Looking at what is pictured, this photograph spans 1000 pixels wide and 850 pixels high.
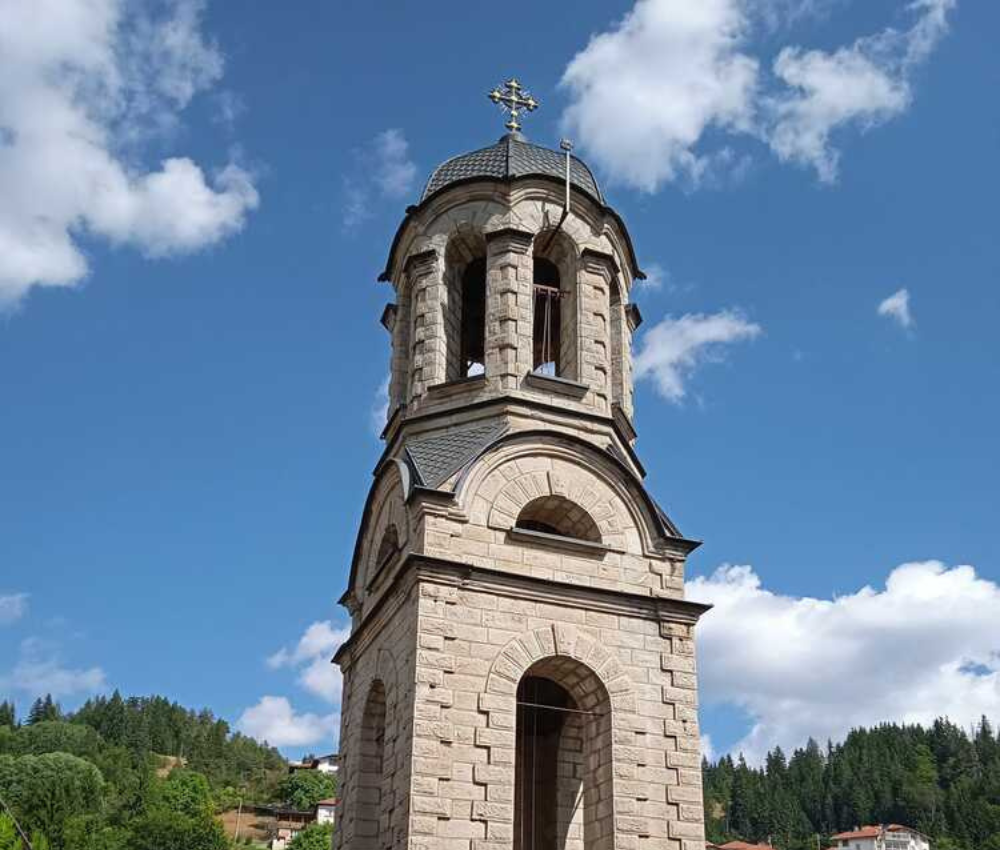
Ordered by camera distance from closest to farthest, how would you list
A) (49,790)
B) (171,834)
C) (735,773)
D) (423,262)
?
(423,262) → (171,834) → (49,790) → (735,773)

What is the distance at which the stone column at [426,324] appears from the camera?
1972cm

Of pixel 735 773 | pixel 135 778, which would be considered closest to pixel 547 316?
pixel 135 778

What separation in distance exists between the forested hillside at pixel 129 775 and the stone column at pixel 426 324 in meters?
16.2

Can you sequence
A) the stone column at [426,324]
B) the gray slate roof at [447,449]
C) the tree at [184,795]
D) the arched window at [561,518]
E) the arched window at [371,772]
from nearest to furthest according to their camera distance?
the arched window at [371,772] < the gray slate roof at [447,449] < the arched window at [561,518] < the stone column at [426,324] < the tree at [184,795]

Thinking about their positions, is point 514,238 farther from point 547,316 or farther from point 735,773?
point 735,773

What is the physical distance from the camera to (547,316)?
20.9 m

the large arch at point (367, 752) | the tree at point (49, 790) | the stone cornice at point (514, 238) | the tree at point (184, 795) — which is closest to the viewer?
the large arch at point (367, 752)

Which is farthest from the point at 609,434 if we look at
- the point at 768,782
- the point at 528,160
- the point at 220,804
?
the point at 768,782

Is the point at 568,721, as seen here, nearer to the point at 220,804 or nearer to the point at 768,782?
the point at 220,804

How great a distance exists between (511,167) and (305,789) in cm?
11711

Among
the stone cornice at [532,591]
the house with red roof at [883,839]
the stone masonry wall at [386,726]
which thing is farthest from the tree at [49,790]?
the house with red roof at [883,839]

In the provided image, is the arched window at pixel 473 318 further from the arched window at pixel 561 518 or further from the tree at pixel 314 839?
the tree at pixel 314 839

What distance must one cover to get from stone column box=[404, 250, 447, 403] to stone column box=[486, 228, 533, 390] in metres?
0.95

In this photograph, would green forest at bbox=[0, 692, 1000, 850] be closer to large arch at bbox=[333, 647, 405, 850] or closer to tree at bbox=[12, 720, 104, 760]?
tree at bbox=[12, 720, 104, 760]
